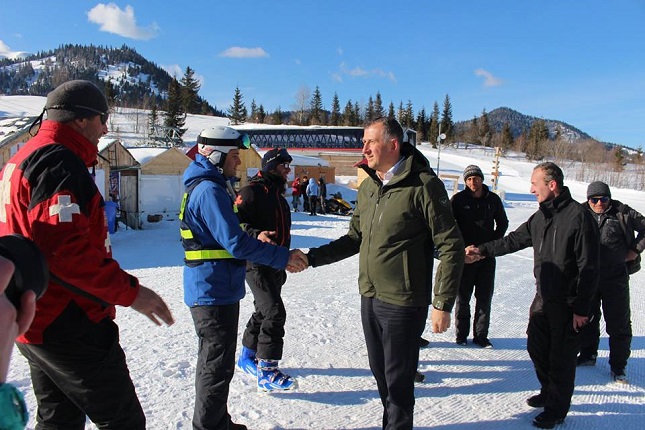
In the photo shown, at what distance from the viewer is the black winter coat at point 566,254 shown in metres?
3.13

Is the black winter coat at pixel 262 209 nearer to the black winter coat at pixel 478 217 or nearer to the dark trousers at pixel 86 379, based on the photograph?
the dark trousers at pixel 86 379

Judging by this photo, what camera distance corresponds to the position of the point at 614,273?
422cm

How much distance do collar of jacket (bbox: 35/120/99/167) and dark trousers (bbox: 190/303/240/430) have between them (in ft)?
3.99

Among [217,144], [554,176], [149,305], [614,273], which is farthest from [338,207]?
[149,305]

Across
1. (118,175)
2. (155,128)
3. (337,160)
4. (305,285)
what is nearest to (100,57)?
(155,128)

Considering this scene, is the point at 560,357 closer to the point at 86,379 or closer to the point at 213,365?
the point at 213,365

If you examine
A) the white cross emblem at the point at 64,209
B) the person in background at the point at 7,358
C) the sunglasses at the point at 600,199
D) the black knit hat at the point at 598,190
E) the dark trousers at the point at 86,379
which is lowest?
the dark trousers at the point at 86,379

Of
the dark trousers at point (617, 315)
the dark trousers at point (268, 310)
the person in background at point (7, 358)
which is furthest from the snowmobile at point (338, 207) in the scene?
the person in background at point (7, 358)

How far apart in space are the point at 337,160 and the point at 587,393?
37647mm

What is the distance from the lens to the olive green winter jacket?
2.62 meters

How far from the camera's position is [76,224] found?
1783mm

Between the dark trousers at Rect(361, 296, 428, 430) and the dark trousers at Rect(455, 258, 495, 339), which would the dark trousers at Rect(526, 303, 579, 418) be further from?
the dark trousers at Rect(455, 258, 495, 339)

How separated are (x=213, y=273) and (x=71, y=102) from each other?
1.26 metres

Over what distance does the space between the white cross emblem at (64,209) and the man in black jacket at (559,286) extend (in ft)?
10.4
